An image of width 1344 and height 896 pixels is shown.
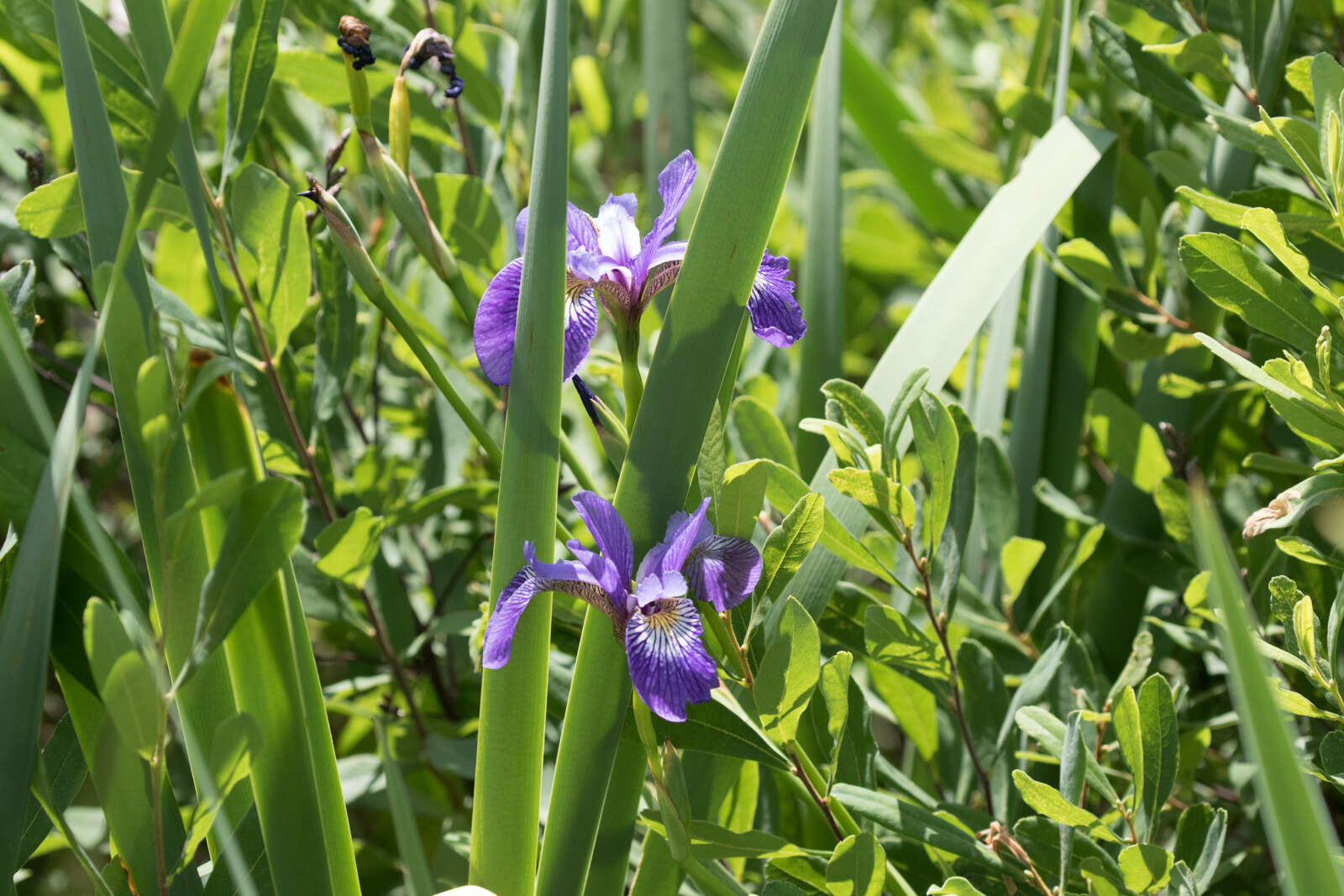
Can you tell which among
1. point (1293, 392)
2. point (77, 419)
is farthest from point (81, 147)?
point (1293, 392)

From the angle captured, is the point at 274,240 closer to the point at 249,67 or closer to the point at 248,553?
the point at 249,67

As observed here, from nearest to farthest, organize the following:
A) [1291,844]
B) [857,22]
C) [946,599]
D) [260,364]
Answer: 1. [1291,844]
2. [946,599]
3. [260,364]
4. [857,22]

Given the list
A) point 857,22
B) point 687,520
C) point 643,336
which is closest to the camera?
point 687,520

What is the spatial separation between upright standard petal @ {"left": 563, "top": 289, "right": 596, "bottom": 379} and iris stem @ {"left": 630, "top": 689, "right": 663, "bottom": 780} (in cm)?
13

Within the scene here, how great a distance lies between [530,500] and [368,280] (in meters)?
0.11

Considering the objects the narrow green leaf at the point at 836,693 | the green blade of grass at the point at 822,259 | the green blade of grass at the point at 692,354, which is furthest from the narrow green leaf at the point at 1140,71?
the narrow green leaf at the point at 836,693

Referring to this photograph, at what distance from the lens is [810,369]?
2.23ft

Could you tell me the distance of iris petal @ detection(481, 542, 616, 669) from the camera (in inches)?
14.2

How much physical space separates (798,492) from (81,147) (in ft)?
1.03

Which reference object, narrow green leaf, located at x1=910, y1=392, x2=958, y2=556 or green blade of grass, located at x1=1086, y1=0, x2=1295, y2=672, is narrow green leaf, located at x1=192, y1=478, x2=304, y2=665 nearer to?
narrow green leaf, located at x1=910, y1=392, x2=958, y2=556

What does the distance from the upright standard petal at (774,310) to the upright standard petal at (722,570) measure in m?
0.09

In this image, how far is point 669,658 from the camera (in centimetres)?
36

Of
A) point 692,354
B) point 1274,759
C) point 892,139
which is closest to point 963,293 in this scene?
point 692,354

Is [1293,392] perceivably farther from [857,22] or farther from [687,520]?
[857,22]
